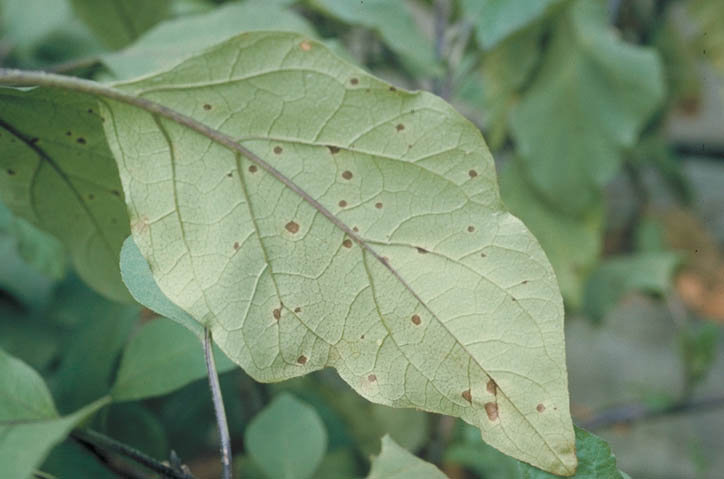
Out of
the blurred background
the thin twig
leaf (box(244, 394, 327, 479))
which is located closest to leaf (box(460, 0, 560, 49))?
the blurred background

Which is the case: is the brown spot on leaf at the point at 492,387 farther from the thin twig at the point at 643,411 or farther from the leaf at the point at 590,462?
the thin twig at the point at 643,411

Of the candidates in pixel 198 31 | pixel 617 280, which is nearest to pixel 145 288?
pixel 198 31

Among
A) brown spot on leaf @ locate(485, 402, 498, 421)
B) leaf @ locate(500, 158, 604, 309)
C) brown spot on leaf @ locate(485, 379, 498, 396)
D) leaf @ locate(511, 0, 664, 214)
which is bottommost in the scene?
leaf @ locate(500, 158, 604, 309)

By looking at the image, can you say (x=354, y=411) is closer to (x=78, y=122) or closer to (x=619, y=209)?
(x=78, y=122)

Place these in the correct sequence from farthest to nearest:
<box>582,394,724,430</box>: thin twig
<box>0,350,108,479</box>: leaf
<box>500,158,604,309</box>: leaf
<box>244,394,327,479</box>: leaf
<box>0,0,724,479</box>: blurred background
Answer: <box>500,158,604,309</box>: leaf < <box>582,394,724,430</box>: thin twig < <box>0,0,724,479</box>: blurred background < <box>244,394,327,479</box>: leaf < <box>0,350,108,479</box>: leaf

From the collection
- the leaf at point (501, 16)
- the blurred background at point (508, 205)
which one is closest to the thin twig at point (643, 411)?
the blurred background at point (508, 205)

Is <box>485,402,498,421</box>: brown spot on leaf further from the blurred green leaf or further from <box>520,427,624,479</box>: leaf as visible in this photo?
the blurred green leaf
